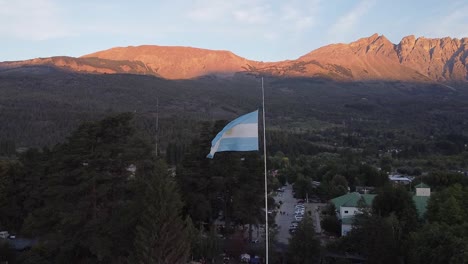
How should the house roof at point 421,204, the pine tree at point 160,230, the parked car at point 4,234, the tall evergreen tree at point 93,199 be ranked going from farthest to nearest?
1. the parked car at point 4,234
2. the house roof at point 421,204
3. the tall evergreen tree at point 93,199
4. the pine tree at point 160,230

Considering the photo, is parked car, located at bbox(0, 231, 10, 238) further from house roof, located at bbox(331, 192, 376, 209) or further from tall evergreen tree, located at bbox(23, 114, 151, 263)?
house roof, located at bbox(331, 192, 376, 209)

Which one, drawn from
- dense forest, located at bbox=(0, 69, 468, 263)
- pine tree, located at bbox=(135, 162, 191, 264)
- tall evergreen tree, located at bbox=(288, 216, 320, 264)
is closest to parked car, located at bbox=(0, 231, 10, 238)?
dense forest, located at bbox=(0, 69, 468, 263)

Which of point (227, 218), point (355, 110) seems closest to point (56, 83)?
point (355, 110)

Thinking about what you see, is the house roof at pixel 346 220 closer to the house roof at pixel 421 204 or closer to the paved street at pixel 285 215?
the paved street at pixel 285 215

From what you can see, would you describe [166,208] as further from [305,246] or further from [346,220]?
[346,220]

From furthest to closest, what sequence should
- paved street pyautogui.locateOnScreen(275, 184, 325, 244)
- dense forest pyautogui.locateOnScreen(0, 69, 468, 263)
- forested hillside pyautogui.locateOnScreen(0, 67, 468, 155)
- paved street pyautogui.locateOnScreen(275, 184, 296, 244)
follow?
forested hillside pyautogui.locateOnScreen(0, 67, 468, 155), paved street pyautogui.locateOnScreen(275, 184, 325, 244), paved street pyautogui.locateOnScreen(275, 184, 296, 244), dense forest pyautogui.locateOnScreen(0, 69, 468, 263)

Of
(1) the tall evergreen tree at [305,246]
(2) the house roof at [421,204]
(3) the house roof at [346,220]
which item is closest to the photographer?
(1) the tall evergreen tree at [305,246]

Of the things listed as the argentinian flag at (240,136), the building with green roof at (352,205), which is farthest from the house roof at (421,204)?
the argentinian flag at (240,136)

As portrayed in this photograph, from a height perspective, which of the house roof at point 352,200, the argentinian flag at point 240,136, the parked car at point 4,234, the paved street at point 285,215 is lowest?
the paved street at point 285,215
